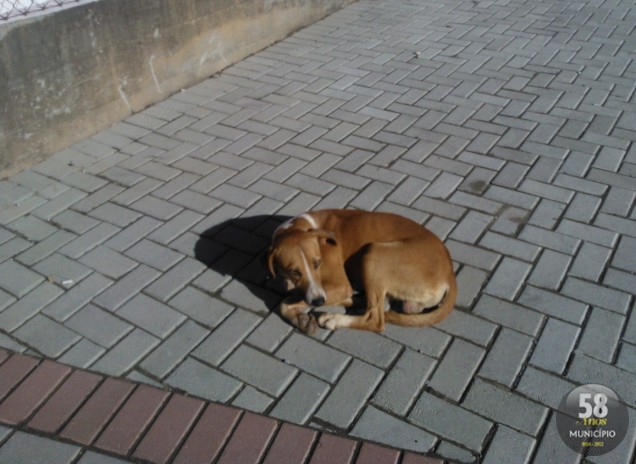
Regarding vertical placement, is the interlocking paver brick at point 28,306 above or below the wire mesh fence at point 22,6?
below

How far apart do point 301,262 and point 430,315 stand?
2.65 feet

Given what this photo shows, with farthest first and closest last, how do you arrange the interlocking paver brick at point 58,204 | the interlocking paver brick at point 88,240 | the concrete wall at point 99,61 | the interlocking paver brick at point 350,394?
the concrete wall at point 99,61, the interlocking paver brick at point 58,204, the interlocking paver brick at point 88,240, the interlocking paver brick at point 350,394

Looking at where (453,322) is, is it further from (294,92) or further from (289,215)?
(294,92)

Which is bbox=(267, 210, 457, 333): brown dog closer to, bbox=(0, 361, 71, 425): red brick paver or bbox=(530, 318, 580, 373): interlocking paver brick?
bbox=(530, 318, 580, 373): interlocking paver brick

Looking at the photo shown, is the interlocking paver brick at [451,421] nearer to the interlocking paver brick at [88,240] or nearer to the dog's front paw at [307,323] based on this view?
the dog's front paw at [307,323]

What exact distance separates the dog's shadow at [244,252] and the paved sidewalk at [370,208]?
1 centimetres

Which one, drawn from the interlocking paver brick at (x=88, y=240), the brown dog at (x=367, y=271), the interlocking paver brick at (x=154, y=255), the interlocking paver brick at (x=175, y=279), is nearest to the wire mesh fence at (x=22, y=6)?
the interlocking paver brick at (x=88, y=240)

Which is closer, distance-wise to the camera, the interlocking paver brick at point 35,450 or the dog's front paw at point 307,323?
the interlocking paver brick at point 35,450

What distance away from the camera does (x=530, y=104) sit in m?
6.41

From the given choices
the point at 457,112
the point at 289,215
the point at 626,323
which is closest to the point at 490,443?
the point at 626,323

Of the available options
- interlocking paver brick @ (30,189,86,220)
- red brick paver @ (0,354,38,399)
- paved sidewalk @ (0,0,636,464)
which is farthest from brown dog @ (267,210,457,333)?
Answer: interlocking paver brick @ (30,189,86,220)

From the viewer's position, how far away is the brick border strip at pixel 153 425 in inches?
118

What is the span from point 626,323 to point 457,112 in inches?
125

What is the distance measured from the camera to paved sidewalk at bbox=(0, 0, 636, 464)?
3326 mm
